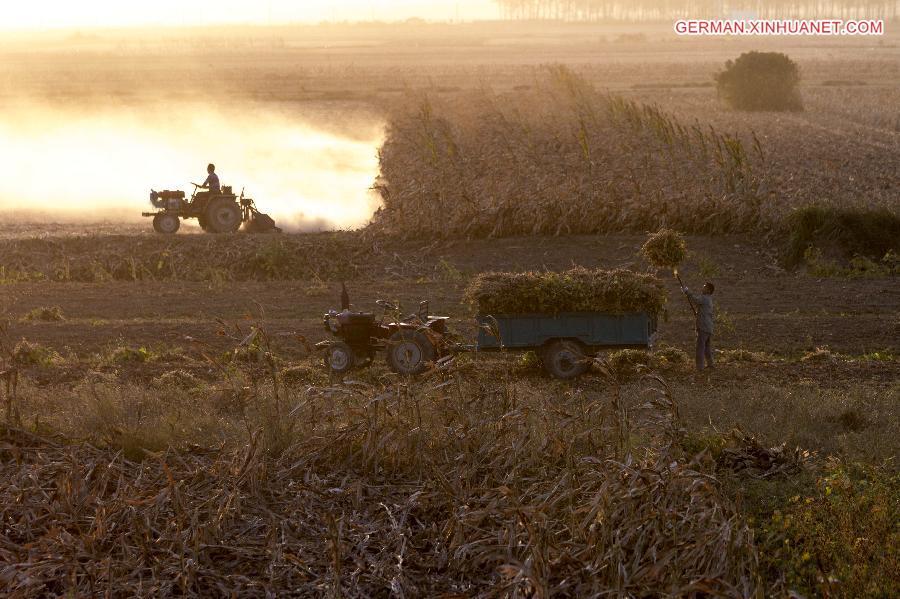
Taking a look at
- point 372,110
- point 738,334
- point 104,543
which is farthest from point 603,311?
point 372,110

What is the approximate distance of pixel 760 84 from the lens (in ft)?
216

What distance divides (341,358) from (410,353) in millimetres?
1151

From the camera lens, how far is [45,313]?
77.2ft

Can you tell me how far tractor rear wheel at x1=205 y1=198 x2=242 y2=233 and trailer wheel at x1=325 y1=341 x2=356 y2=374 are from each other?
13627 mm

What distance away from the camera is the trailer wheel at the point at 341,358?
1805 cm

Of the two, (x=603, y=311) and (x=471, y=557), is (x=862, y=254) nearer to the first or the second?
(x=603, y=311)

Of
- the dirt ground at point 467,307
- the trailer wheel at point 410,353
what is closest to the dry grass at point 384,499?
the trailer wheel at point 410,353

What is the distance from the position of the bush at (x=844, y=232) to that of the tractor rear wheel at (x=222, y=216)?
14.8 meters

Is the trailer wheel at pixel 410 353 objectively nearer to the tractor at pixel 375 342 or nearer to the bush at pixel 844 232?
the tractor at pixel 375 342

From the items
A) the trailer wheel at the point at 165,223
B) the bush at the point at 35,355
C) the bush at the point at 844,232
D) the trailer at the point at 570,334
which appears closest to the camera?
the trailer at the point at 570,334

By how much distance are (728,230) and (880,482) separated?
20.4 meters

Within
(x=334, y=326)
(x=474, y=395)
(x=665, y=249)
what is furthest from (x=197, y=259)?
(x=474, y=395)

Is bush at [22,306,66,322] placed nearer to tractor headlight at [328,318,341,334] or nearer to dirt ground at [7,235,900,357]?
dirt ground at [7,235,900,357]

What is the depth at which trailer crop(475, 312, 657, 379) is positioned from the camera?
17906 millimetres
